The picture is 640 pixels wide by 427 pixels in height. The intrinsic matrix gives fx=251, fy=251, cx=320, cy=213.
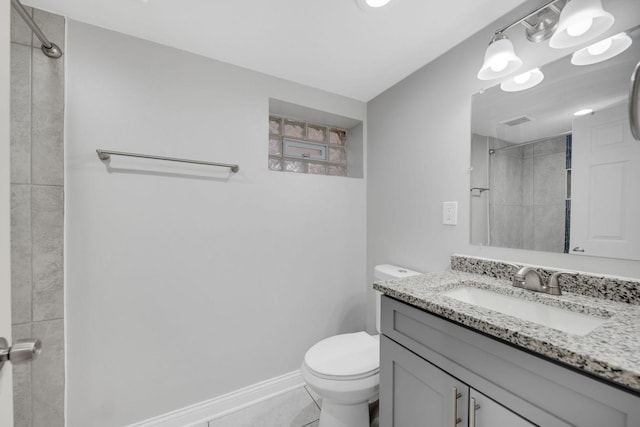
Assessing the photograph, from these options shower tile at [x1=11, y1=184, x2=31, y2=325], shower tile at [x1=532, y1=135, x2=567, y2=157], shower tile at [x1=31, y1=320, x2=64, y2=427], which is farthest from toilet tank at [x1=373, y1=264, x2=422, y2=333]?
shower tile at [x1=11, y1=184, x2=31, y2=325]

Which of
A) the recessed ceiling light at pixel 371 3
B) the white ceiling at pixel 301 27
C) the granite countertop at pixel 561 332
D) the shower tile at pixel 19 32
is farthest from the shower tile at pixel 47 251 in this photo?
the recessed ceiling light at pixel 371 3

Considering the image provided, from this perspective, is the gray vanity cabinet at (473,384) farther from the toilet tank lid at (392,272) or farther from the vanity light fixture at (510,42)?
the vanity light fixture at (510,42)

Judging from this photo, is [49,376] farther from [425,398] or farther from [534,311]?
[534,311]

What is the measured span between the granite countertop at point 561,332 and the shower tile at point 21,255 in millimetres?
1569

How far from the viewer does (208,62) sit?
4.95 ft

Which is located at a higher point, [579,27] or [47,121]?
[579,27]

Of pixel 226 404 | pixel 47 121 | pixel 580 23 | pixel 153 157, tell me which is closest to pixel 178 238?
pixel 153 157

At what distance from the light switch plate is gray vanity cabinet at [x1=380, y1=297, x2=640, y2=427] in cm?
66

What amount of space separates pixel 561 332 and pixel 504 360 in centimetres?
15

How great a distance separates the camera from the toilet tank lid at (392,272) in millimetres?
1536

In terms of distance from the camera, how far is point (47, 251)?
1164mm

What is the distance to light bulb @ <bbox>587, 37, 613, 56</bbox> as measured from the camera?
35.1 inches

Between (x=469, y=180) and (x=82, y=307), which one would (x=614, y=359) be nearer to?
(x=469, y=180)

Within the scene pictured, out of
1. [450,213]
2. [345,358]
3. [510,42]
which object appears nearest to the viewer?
[510,42]
